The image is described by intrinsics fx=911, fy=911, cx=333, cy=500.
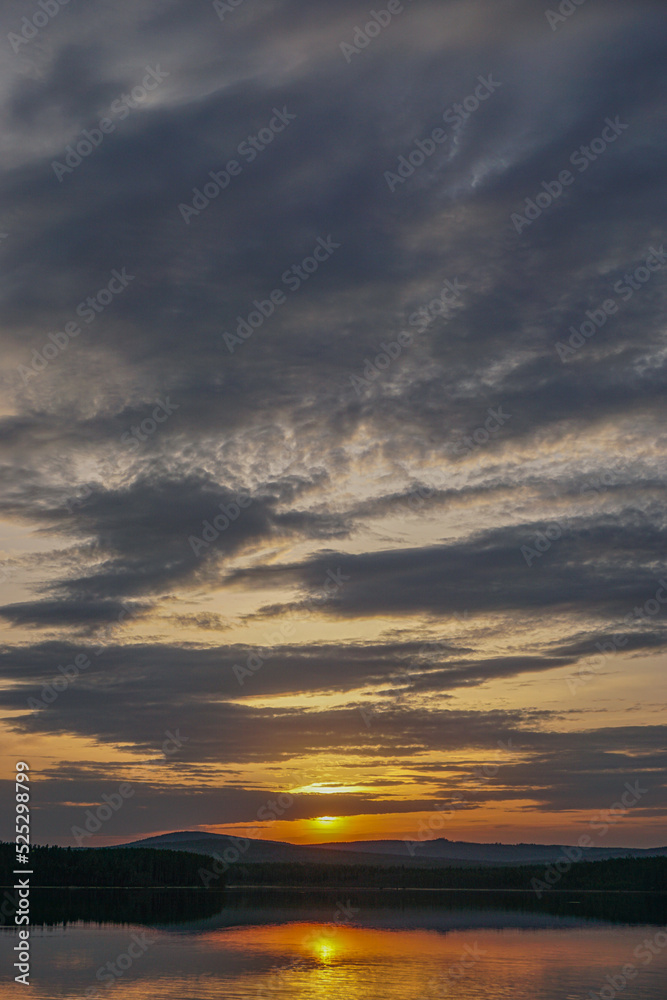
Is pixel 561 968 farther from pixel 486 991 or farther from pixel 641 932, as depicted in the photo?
pixel 641 932

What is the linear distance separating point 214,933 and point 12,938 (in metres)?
19.6

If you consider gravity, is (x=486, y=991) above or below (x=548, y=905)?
above

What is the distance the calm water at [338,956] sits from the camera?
1991 inches

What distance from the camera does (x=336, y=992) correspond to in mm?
49781

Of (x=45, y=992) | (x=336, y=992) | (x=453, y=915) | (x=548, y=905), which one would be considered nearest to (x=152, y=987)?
(x=45, y=992)

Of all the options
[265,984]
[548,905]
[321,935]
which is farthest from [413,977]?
[548,905]

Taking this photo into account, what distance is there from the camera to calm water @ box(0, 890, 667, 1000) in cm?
5056

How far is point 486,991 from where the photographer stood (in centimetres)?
5156

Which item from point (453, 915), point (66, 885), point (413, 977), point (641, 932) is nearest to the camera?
point (413, 977)

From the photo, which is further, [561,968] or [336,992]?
[561,968]

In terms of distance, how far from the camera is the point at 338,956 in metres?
68.4

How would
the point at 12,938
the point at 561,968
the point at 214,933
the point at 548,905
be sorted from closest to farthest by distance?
the point at 561,968
the point at 12,938
the point at 214,933
the point at 548,905

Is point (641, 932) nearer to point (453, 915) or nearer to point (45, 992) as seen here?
point (453, 915)

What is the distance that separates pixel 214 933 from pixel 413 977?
3473 centimetres
